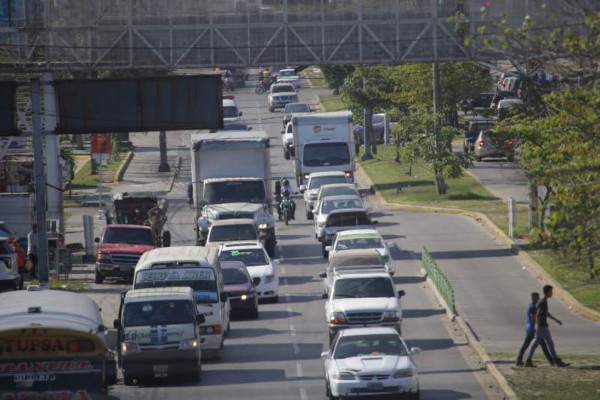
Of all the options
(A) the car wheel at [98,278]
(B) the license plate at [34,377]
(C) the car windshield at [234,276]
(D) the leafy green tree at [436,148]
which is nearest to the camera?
(B) the license plate at [34,377]

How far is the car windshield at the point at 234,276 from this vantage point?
112ft

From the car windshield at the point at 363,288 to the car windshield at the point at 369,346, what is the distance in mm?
5873

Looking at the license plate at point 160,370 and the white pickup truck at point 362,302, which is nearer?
the license plate at point 160,370

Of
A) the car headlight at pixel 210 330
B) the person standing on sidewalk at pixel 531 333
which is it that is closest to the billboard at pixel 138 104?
the car headlight at pixel 210 330

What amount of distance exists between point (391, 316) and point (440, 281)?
7.21 meters

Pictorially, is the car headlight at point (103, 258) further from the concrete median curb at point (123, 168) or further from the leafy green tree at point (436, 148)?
the concrete median curb at point (123, 168)

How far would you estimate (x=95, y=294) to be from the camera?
39.1m

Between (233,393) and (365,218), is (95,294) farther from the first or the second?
(233,393)

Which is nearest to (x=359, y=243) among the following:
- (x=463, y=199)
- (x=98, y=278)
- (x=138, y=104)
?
(x=138, y=104)

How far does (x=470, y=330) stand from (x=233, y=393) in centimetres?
758

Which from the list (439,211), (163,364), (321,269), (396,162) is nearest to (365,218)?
(321,269)

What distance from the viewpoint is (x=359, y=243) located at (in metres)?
39.2

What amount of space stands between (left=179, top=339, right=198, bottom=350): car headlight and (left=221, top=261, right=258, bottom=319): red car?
7622mm

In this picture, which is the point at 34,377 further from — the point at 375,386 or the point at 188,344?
the point at 188,344
